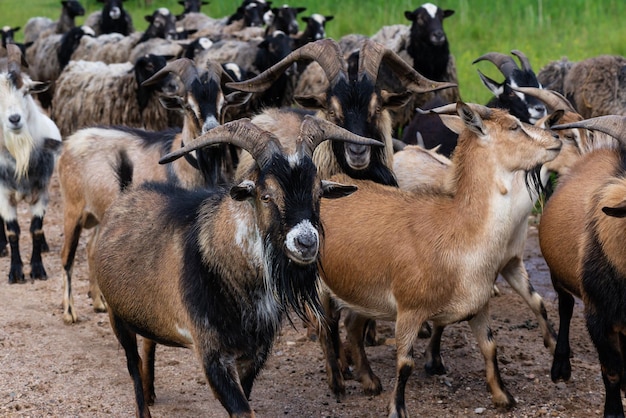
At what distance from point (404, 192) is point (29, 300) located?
13.1 feet

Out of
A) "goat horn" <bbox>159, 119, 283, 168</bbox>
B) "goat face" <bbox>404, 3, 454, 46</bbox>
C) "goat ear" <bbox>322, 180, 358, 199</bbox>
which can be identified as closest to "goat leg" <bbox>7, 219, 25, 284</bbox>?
"goat horn" <bbox>159, 119, 283, 168</bbox>

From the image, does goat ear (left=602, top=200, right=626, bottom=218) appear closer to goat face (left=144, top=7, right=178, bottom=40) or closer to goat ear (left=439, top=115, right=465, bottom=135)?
goat ear (left=439, top=115, right=465, bottom=135)

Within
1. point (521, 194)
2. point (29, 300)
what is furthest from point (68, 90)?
point (521, 194)

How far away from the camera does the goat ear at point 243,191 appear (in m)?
4.74

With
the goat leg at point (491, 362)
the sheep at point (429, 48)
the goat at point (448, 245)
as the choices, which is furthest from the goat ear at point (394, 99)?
the sheep at point (429, 48)


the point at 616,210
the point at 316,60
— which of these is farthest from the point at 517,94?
the point at 616,210

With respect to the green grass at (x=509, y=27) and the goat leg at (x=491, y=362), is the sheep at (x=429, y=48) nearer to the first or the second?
the green grass at (x=509, y=27)

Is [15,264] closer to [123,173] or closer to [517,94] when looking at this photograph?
[123,173]

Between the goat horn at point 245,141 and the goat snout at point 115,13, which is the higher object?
the goat horn at point 245,141

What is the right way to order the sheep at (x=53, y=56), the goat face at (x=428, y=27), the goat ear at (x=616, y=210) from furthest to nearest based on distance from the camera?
the sheep at (x=53, y=56) < the goat face at (x=428, y=27) < the goat ear at (x=616, y=210)

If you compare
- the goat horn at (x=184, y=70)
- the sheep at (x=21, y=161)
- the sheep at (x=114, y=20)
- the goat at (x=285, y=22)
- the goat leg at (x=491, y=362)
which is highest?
the goat horn at (x=184, y=70)

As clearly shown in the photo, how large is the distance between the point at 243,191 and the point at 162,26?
14.7 m

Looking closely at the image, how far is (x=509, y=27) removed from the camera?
54.9 feet

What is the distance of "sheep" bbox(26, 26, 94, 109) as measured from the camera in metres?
17.3
